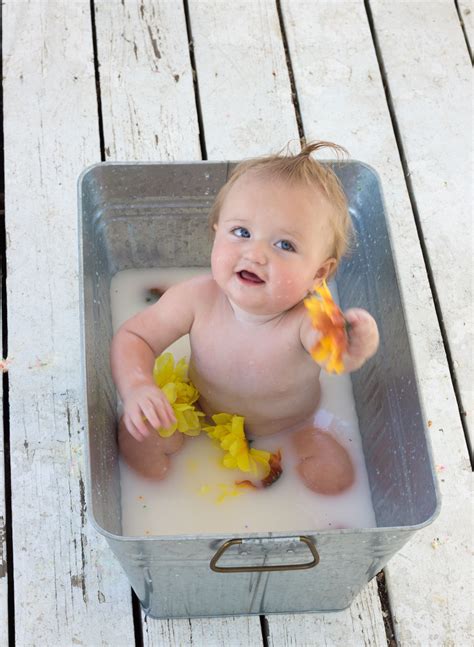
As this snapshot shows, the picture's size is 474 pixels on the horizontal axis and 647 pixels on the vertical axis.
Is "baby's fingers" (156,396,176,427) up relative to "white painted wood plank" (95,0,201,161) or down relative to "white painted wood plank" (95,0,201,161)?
down

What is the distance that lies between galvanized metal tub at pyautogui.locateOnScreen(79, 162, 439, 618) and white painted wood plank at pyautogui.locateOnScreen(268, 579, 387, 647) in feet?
0.07

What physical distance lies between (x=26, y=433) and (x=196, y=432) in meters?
0.26

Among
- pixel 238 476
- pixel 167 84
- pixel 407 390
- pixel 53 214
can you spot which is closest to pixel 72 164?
pixel 53 214

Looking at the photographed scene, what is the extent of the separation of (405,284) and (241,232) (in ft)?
1.61

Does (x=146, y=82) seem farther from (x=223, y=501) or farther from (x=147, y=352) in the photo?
(x=223, y=501)

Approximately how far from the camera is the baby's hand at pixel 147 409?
1.08 metres

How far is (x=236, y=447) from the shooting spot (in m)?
1.19

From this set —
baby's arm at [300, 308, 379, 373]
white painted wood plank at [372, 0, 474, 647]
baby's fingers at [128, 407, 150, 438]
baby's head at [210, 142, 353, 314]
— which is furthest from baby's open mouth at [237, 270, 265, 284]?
white painted wood plank at [372, 0, 474, 647]

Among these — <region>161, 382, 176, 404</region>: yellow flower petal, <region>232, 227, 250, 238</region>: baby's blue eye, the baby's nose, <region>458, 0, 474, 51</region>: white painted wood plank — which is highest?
<region>458, 0, 474, 51</region>: white painted wood plank

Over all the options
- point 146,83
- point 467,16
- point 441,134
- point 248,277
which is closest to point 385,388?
point 248,277

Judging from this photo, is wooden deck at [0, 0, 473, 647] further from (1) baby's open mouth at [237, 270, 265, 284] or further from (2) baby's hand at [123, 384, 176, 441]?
(1) baby's open mouth at [237, 270, 265, 284]

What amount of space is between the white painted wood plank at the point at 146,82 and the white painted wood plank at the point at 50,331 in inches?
→ 1.4

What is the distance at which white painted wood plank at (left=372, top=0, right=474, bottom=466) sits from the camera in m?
1.43

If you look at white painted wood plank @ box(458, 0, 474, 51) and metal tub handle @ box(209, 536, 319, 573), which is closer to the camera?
metal tub handle @ box(209, 536, 319, 573)
